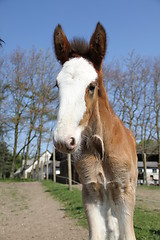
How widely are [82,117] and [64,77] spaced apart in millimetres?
443

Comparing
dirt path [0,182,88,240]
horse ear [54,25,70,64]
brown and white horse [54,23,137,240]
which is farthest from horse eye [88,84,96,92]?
dirt path [0,182,88,240]

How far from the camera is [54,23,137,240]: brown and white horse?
103 inches

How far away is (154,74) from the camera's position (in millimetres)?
23594

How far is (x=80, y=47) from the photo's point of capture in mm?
2840

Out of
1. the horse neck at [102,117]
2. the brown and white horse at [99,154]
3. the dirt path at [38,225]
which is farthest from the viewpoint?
the dirt path at [38,225]

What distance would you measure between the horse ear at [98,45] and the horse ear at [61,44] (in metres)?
0.30

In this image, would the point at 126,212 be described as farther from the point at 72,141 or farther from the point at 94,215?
the point at 72,141

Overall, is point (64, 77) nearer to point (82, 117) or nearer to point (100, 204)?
point (82, 117)

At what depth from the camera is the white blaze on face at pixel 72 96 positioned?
2.07 meters

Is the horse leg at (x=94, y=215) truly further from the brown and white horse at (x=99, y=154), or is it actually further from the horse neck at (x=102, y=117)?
the horse neck at (x=102, y=117)

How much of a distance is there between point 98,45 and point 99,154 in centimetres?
126

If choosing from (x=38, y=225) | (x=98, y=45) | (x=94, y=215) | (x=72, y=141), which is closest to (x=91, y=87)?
(x=98, y=45)

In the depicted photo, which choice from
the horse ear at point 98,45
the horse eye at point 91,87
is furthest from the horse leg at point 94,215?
the horse ear at point 98,45

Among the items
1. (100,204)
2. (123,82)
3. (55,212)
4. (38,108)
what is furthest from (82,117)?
(38,108)
